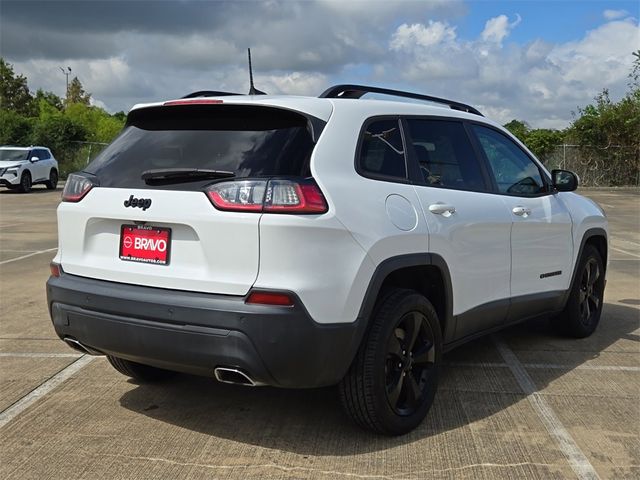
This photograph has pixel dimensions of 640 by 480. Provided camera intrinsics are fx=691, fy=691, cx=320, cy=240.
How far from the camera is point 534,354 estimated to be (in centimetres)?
523

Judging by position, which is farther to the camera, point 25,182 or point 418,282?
point 25,182

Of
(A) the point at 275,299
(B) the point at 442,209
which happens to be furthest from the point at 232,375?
(B) the point at 442,209

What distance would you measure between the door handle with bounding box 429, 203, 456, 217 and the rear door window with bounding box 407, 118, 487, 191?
0.15m

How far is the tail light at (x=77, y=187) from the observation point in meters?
3.58

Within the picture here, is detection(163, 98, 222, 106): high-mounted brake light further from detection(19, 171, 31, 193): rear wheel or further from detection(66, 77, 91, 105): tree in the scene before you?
detection(66, 77, 91, 105): tree

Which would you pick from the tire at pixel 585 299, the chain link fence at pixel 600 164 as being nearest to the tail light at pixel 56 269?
the tire at pixel 585 299

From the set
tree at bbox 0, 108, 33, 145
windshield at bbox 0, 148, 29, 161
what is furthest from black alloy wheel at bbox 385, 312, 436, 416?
tree at bbox 0, 108, 33, 145

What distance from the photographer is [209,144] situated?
11.0 ft

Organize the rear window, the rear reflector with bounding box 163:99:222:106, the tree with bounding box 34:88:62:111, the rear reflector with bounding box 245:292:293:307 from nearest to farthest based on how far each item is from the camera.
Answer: the rear reflector with bounding box 245:292:293:307, the rear window, the rear reflector with bounding box 163:99:222:106, the tree with bounding box 34:88:62:111

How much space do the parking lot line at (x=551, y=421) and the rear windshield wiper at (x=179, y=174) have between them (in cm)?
214

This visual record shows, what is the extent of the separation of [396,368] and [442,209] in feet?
2.97

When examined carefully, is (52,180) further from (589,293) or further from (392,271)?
(392,271)

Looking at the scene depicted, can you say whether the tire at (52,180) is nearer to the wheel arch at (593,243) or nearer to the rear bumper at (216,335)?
the wheel arch at (593,243)

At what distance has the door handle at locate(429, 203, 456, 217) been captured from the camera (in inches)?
148
